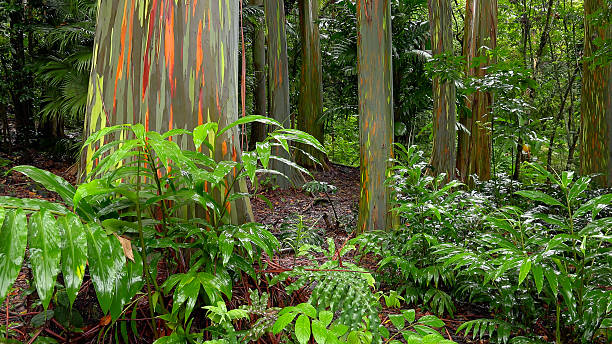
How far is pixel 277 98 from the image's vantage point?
27.2ft

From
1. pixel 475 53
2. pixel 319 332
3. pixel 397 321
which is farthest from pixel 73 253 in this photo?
pixel 475 53

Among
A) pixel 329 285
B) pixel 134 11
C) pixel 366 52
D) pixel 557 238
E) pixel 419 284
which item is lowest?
pixel 419 284

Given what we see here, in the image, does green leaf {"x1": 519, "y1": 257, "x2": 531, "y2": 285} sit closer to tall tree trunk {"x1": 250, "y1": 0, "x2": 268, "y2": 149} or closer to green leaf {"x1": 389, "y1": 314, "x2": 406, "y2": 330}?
green leaf {"x1": 389, "y1": 314, "x2": 406, "y2": 330}

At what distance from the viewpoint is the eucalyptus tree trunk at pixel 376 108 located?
444 cm

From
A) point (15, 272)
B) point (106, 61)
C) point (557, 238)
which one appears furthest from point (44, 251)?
point (557, 238)

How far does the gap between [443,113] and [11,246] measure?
645 centimetres

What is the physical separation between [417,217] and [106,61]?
2.57 metres

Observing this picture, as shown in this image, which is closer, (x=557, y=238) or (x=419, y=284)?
(x=557, y=238)

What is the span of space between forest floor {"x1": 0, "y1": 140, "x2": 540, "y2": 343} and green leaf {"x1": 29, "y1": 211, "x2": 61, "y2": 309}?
0.65 meters

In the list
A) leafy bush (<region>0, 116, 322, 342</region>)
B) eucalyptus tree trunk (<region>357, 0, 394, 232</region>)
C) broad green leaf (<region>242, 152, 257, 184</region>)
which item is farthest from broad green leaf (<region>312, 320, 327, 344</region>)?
eucalyptus tree trunk (<region>357, 0, 394, 232</region>)

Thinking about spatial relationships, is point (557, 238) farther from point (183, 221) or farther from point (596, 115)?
point (596, 115)

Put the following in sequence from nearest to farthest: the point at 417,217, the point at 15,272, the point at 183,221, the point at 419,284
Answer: the point at 15,272 → the point at 183,221 → the point at 419,284 → the point at 417,217

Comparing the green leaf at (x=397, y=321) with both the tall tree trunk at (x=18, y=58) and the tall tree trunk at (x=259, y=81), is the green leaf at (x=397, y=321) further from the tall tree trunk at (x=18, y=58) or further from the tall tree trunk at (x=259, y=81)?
the tall tree trunk at (x=18, y=58)

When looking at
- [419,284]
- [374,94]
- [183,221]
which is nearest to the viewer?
[183,221]
